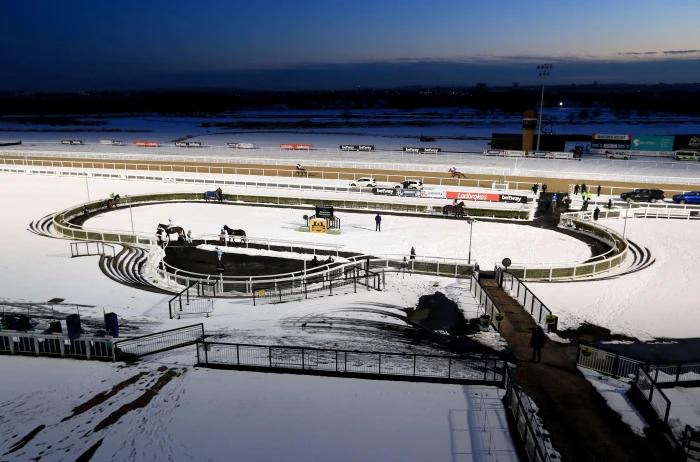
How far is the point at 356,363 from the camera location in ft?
52.2

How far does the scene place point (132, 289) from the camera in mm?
Result: 22828

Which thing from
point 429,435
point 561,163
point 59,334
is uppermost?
point 561,163

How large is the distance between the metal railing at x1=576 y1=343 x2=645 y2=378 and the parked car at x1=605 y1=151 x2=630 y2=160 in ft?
190

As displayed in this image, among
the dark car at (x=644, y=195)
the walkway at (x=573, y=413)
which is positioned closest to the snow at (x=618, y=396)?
the walkway at (x=573, y=413)

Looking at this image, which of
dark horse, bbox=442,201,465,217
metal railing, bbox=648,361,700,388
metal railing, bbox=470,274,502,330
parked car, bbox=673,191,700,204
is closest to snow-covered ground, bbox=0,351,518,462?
metal railing, bbox=648,361,700,388

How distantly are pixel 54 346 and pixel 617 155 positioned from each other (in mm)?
67767

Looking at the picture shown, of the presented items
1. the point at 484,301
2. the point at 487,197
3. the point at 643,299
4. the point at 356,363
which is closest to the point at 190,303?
the point at 356,363

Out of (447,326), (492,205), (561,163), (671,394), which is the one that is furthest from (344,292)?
(561,163)

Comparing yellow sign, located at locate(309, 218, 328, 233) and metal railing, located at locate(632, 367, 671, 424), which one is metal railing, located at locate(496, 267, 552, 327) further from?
yellow sign, located at locate(309, 218, 328, 233)

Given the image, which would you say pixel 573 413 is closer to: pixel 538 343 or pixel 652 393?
pixel 652 393

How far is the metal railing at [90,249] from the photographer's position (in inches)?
1116

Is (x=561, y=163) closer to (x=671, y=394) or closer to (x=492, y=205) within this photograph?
(x=492, y=205)

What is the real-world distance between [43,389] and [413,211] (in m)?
29.3

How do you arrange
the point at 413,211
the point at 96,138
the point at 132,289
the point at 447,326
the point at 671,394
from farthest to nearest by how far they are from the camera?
the point at 96,138
the point at 413,211
the point at 132,289
the point at 447,326
the point at 671,394
